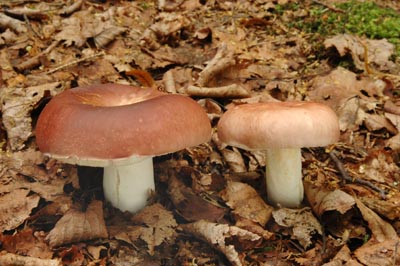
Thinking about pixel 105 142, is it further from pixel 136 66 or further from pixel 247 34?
pixel 247 34

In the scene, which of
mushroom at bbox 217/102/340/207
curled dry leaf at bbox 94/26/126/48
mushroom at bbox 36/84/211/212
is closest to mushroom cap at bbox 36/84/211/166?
mushroom at bbox 36/84/211/212

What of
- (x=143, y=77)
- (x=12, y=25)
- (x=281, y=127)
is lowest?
(x=143, y=77)

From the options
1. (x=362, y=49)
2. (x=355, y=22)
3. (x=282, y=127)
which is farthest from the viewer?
(x=355, y=22)

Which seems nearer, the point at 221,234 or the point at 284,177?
the point at 221,234

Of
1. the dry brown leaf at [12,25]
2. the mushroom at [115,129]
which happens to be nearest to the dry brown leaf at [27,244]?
the mushroom at [115,129]

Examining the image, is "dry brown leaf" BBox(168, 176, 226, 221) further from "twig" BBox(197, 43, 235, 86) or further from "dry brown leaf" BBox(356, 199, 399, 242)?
"twig" BBox(197, 43, 235, 86)

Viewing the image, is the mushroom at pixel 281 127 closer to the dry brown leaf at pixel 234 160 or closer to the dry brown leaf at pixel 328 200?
the dry brown leaf at pixel 328 200

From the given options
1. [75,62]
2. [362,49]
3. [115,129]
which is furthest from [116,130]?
[362,49]

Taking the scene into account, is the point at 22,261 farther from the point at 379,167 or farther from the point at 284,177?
the point at 379,167
